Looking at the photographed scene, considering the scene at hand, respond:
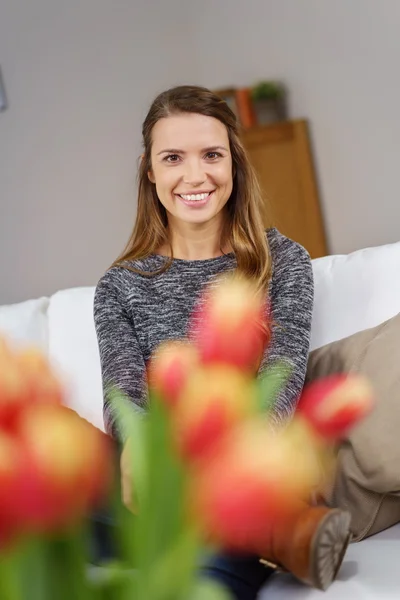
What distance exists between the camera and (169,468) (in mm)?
314

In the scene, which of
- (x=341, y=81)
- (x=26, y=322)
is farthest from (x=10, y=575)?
(x=341, y=81)

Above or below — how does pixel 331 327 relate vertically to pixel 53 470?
below

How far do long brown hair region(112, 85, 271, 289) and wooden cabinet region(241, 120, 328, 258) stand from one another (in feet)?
7.26

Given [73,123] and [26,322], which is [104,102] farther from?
[26,322]

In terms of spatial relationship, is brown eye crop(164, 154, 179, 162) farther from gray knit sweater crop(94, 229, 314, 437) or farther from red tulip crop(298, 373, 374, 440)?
red tulip crop(298, 373, 374, 440)

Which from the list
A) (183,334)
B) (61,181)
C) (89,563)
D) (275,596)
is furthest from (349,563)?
(61,181)

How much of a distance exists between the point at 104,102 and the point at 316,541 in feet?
12.4

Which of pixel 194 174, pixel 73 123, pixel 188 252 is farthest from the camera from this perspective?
pixel 73 123

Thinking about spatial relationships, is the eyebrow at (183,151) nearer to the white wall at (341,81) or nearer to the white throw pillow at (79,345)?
the white throw pillow at (79,345)

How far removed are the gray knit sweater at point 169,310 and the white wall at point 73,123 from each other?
107 inches

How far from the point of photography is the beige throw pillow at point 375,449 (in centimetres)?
118

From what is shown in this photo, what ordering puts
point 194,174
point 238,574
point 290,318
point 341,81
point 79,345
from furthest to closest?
point 341,81
point 79,345
point 194,174
point 290,318
point 238,574

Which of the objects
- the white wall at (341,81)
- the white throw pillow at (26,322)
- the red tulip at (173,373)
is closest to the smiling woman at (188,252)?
the white throw pillow at (26,322)

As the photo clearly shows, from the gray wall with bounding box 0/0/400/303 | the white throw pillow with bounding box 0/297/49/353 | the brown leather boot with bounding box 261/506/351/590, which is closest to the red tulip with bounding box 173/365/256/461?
the brown leather boot with bounding box 261/506/351/590
